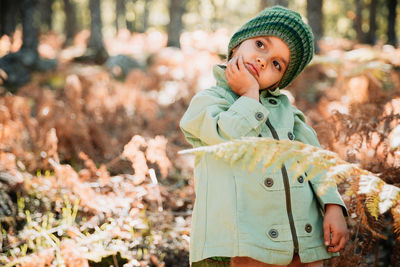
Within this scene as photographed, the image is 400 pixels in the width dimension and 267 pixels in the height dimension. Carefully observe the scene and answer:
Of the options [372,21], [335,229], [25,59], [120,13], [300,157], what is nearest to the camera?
[300,157]

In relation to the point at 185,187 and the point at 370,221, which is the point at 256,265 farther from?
the point at 185,187

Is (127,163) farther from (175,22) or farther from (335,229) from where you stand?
(175,22)

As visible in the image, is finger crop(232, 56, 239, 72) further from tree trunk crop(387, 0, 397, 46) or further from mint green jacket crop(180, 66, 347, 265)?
tree trunk crop(387, 0, 397, 46)

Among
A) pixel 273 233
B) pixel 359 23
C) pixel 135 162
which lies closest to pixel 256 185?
pixel 273 233

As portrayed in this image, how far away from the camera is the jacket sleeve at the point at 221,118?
1.78 metres

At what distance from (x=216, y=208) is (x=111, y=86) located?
503 centimetres

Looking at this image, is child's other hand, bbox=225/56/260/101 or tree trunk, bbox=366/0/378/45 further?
tree trunk, bbox=366/0/378/45

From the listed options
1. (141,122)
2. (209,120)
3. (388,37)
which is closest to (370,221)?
(209,120)

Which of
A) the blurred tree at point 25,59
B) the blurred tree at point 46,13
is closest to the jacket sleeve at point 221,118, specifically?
the blurred tree at point 25,59

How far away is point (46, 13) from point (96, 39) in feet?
40.3

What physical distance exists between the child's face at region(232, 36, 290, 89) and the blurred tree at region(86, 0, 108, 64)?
39.1ft

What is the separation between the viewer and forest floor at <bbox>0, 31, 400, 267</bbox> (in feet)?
7.90

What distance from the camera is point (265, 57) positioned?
6.58 ft

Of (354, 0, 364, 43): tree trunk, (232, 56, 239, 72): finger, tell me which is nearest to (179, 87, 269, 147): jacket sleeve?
(232, 56, 239, 72): finger
